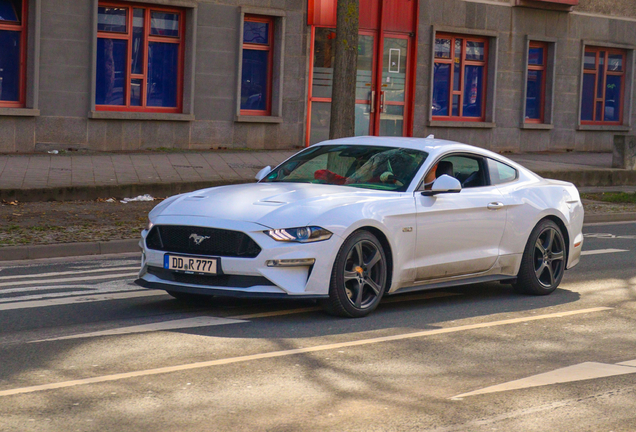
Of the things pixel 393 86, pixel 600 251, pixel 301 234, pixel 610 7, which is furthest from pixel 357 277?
pixel 610 7

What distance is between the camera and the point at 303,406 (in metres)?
→ 5.23

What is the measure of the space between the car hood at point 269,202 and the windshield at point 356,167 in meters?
0.23

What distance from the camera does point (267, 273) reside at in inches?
283

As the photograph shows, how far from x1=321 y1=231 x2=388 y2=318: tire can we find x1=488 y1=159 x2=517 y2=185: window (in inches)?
70.9

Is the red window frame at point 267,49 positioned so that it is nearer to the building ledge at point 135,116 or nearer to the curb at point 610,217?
the building ledge at point 135,116

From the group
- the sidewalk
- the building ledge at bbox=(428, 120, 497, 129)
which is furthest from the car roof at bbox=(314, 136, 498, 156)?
the building ledge at bbox=(428, 120, 497, 129)

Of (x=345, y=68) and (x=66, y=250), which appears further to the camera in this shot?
(x=345, y=68)

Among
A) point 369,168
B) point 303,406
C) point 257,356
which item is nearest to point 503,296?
point 369,168

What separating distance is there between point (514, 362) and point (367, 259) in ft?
5.40

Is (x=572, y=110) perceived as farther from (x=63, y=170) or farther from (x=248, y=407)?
(x=248, y=407)

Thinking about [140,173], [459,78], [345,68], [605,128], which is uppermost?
[459,78]

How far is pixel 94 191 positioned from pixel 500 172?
28.1ft

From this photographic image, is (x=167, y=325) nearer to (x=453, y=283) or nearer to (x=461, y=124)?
(x=453, y=283)

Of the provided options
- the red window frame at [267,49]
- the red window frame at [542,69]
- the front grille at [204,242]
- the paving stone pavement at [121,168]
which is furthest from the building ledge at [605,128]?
the front grille at [204,242]
